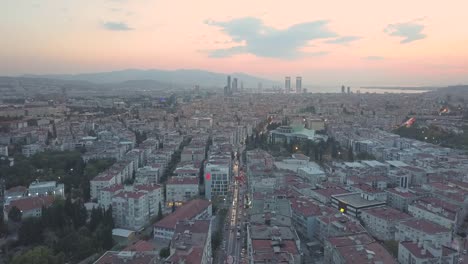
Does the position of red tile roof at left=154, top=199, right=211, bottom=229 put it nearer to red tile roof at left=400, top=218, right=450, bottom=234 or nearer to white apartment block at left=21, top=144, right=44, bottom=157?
red tile roof at left=400, top=218, right=450, bottom=234

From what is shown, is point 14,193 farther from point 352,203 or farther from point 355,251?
point 355,251

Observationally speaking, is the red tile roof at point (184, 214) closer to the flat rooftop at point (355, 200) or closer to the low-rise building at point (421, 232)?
the flat rooftop at point (355, 200)

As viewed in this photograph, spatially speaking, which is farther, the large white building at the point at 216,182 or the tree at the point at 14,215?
the large white building at the point at 216,182

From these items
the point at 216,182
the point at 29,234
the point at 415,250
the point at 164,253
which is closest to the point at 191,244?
the point at 164,253

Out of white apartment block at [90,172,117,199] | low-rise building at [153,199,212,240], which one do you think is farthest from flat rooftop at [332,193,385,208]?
white apartment block at [90,172,117,199]

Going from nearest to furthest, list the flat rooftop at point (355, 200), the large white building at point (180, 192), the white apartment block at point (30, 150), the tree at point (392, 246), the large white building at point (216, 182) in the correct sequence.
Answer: the tree at point (392, 246) → the flat rooftop at point (355, 200) → the large white building at point (180, 192) → the large white building at point (216, 182) → the white apartment block at point (30, 150)

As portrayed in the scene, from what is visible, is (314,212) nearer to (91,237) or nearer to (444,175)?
(91,237)

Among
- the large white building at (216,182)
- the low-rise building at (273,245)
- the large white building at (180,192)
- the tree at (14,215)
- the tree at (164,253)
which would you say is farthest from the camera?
the large white building at (216,182)

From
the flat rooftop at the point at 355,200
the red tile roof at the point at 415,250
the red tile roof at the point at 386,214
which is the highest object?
the red tile roof at the point at 415,250

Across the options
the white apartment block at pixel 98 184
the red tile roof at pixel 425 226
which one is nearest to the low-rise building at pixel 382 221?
the red tile roof at pixel 425 226

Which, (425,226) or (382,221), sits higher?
(425,226)
